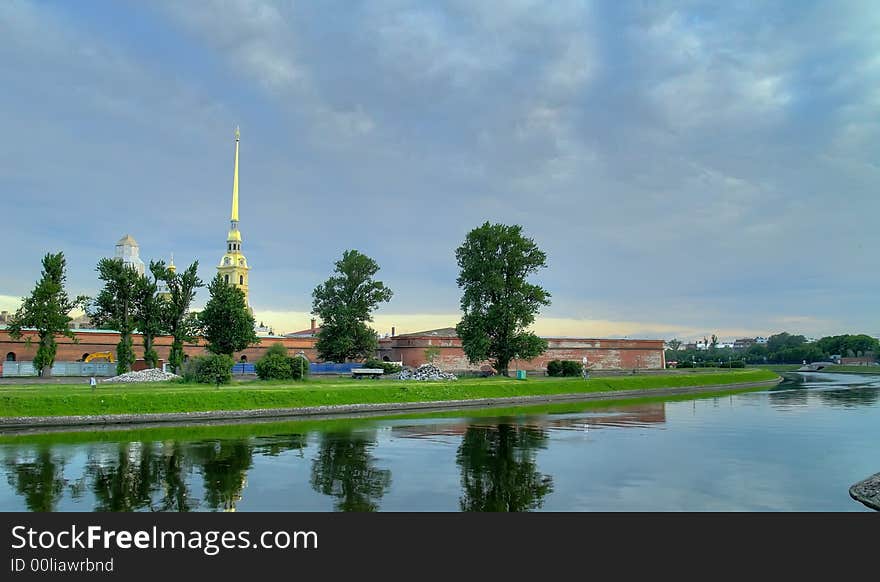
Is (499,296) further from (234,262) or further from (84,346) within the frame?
(234,262)

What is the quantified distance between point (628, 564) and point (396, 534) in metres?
4.72

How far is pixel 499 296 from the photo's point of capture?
6316cm

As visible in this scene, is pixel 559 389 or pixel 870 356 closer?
pixel 559 389

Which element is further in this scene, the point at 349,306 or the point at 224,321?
the point at 349,306

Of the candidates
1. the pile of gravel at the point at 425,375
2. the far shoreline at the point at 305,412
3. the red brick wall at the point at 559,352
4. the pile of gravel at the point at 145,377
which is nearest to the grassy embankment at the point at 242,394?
the far shoreline at the point at 305,412

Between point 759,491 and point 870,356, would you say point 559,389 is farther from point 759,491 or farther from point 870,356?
point 870,356

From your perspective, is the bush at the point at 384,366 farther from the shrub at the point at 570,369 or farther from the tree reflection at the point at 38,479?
the tree reflection at the point at 38,479

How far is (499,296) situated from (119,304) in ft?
112

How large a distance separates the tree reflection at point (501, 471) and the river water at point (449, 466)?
0.08 meters

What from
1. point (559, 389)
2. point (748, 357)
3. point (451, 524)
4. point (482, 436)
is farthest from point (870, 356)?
point (451, 524)

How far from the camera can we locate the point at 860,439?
32.0m

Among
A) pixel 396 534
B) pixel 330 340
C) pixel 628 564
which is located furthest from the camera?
pixel 330 340

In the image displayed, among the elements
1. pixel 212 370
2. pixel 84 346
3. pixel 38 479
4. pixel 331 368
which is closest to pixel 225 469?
pixel 38 479

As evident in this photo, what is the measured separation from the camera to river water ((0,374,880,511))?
1859cm
